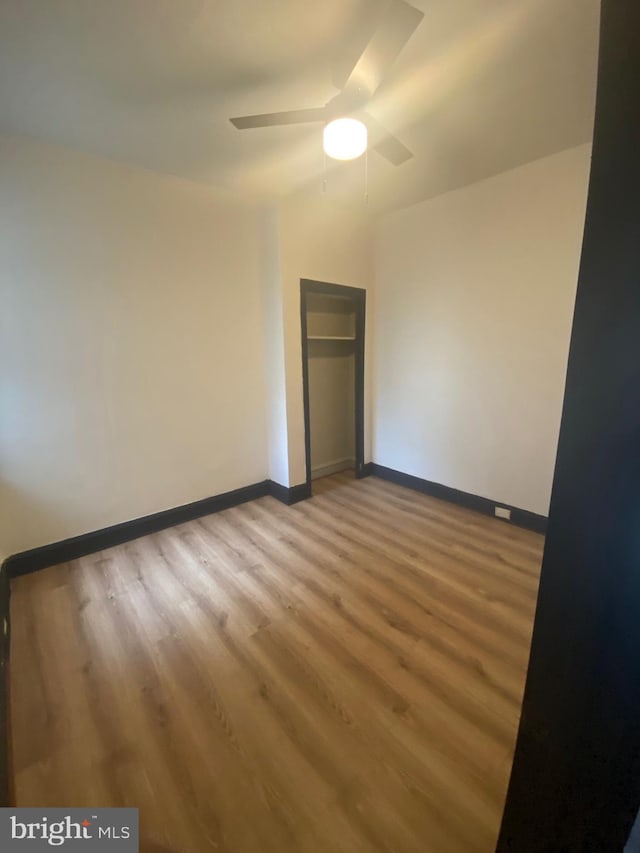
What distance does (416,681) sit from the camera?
4.95 ft

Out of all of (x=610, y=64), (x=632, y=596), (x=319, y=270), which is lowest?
(x=632, y=596)

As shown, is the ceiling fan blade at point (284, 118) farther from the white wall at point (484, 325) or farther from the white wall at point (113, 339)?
the white wall at point (484, 325)

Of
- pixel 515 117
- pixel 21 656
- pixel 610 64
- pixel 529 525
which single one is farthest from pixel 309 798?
pixel 515 117

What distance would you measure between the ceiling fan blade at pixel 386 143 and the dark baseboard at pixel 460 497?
2518mm

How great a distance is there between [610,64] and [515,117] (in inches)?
78.5

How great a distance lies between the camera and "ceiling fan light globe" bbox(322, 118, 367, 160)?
61.4 inches

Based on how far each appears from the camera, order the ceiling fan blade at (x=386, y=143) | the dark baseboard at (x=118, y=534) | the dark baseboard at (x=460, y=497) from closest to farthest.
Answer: the ceiling fan blade at (x=386, y=143), the dark baseboard at (x=118, y=534), the dark baseboard at (x=460, y=497)

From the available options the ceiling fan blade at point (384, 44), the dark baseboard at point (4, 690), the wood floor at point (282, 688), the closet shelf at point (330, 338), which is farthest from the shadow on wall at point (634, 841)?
the closet shelf at point (330, 338)

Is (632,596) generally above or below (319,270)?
below

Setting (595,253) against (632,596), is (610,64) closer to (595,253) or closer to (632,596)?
(595,253)

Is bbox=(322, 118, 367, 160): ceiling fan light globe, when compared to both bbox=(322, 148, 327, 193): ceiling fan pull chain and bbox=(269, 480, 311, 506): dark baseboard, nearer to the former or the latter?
bbox=(322, 148, 327, 193): ceiling fan pull chain

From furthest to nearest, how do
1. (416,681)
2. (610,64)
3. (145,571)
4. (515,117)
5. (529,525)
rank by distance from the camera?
(529,525), (145,571), (515,117), (416,681), (610,64)

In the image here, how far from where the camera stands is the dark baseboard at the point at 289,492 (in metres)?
3.23

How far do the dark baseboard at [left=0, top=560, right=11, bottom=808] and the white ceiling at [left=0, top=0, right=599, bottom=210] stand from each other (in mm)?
2598
